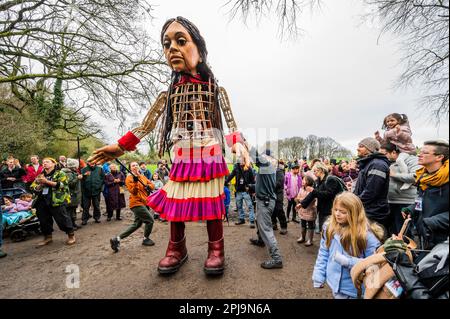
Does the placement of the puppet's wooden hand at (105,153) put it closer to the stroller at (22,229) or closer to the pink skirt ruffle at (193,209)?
the pink skirt ruffle at (193,209)

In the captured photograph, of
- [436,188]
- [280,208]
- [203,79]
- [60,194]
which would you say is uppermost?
[203,79]

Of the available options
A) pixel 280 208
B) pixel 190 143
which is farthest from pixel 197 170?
pixel 280 208

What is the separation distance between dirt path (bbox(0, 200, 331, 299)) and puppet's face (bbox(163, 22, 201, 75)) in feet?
7.67

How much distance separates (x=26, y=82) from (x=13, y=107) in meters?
1.50

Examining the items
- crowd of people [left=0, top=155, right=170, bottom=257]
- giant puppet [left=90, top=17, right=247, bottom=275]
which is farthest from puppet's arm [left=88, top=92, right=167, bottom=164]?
crowd of people [left=0, top=155, right=170, bottom=257]

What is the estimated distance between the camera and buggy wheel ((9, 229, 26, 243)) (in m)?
4.18

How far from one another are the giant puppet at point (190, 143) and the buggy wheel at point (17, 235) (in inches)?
136

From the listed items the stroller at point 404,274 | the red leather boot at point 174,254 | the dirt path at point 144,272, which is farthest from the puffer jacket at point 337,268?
the red leather boot at point 174,254

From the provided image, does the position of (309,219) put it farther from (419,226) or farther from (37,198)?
(37,198)

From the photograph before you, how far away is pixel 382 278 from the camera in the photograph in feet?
3.95

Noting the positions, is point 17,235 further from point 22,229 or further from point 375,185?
point 375,185

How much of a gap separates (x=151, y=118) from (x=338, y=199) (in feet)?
7.19

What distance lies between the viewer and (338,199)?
1817mm
